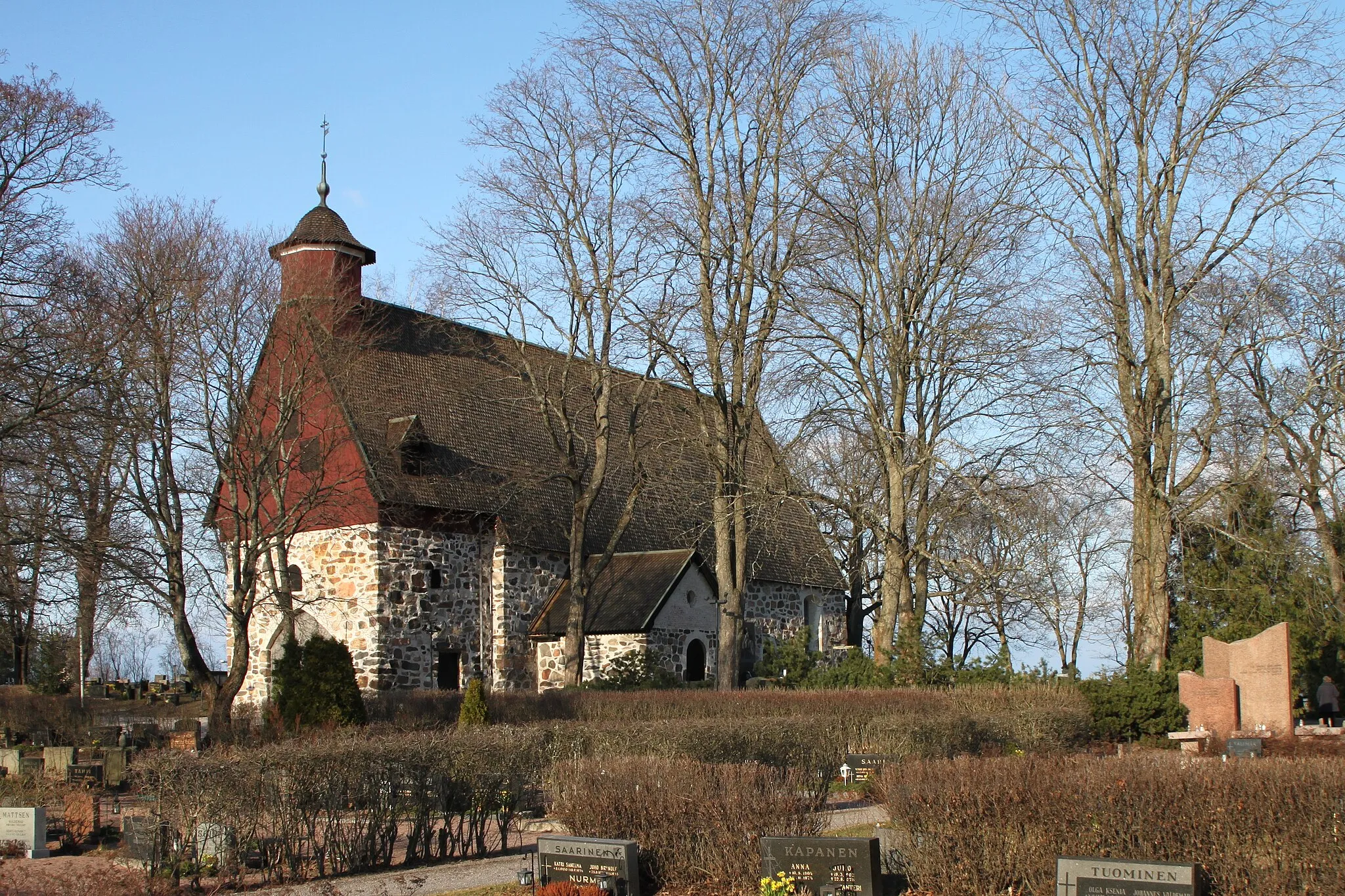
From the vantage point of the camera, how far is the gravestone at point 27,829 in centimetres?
A: 1259

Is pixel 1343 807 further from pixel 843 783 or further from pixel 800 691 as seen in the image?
pixel 800 691

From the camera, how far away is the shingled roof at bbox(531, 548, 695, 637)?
28.5m

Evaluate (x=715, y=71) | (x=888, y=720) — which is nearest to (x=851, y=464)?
(x=715, y=71)

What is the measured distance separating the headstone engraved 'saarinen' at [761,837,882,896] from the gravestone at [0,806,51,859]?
7.65 metres

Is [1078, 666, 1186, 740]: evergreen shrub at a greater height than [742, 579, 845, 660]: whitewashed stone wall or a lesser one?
lesser

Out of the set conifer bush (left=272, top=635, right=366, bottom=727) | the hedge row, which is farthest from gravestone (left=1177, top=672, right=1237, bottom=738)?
conifer bush (left=272, top=635, right=366, bottom=727)

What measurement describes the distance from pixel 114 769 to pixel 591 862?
36.1 ft

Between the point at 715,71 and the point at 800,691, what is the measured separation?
440 inches

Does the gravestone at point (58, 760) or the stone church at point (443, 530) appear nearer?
the gravestone at point (58, 760)

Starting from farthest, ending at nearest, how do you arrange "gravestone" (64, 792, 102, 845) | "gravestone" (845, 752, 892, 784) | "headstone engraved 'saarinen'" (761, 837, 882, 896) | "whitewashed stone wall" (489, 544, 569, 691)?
1. "whitewashed stone wall" (489, 544, 569, 691)
2. "gravestone" (845, 752, 892, 784)
3. "gravestone" (64, 792, 102, 845)
4. "headstone engraved 'saarinen'" (761, 837, 882, 896)

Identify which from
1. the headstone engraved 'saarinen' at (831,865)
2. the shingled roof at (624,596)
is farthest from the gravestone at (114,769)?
the headstone engraved 'saarinen' at (831,865)

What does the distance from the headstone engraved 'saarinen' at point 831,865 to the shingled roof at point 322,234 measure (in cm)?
2274

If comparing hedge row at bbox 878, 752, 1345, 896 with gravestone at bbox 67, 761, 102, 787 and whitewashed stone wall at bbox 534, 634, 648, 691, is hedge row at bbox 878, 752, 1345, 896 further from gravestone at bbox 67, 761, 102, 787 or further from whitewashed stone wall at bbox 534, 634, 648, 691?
whitewashed stone wall at bbox 534, 634, 648, 691

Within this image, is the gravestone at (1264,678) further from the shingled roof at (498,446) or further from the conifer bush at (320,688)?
the conifer bush at (320,688)
